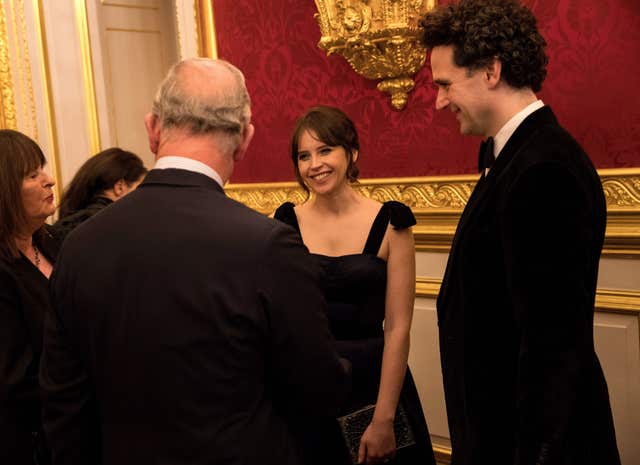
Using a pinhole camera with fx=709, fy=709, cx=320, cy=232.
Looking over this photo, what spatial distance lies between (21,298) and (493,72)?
1.30 metres

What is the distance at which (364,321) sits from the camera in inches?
91.1

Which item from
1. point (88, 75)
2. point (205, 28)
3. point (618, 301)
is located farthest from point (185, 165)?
point (88, 75)

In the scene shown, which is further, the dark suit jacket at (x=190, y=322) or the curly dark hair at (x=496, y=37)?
the curly dark hair at (x=496, y=37)

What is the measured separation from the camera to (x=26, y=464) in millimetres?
1844

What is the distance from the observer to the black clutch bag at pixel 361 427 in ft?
7.30

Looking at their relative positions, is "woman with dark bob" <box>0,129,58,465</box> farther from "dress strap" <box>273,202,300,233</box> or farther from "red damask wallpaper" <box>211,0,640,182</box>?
"red damask wallpaper" <box>211,0,640,182</box>

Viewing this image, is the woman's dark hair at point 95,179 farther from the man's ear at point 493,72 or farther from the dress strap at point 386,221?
the man's ear at point 493,72

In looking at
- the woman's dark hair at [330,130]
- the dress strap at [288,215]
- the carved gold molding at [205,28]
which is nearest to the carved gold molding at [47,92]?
the carved gold molding at [205,28]

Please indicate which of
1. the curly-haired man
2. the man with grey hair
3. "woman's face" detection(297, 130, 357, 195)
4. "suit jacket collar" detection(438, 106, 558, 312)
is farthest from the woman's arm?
the man with grey hair

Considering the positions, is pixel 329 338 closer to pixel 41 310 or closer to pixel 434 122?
pixel 41 310

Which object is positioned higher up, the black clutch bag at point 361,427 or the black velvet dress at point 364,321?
the black velvet dress at point 364,321

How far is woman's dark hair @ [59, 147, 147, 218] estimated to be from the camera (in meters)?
2.93

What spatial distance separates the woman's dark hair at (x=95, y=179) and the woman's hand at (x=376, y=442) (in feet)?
4.85

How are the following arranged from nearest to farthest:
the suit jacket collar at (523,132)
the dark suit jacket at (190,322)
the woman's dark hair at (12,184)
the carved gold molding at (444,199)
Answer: the dark suit jacket at (190,322)
the suit jacket collar at (523,132)
the woman's dark hair at (12,184)
the carved gold molding at (444,199)
